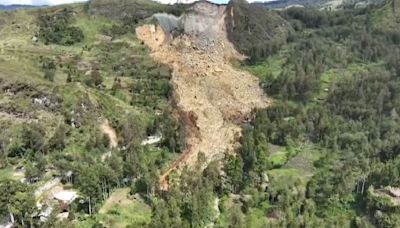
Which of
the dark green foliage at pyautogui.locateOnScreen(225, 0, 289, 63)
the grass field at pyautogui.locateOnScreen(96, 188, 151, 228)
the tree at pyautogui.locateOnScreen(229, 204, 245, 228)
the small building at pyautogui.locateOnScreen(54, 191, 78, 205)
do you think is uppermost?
the dark green foliage at pyautogui.locateOnScreen(225, 0, 289, 63)

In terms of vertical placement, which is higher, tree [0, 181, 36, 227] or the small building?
tree [0, 181, 36, 227]

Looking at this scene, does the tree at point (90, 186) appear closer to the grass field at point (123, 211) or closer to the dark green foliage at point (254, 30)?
the grass field at point (123, 211)

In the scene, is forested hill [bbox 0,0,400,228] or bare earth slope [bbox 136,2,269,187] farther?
bare earth slope [bbox 136,2,269,187]

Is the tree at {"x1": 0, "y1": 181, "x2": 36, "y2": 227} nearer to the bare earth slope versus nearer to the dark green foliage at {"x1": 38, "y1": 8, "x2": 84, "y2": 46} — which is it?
the bare earth slope

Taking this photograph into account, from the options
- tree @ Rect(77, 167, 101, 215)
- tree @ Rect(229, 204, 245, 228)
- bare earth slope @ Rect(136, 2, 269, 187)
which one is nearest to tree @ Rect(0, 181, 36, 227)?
tree @ Rect(77, 167, 101, 215)

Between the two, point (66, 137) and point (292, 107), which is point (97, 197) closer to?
point (66, 137)
